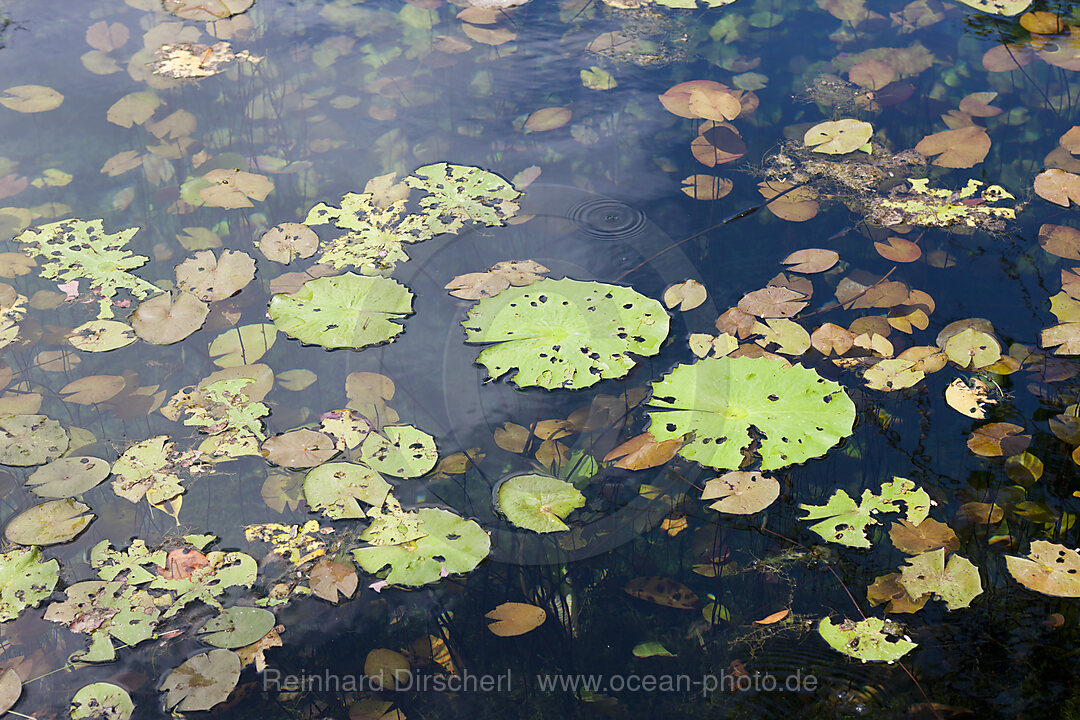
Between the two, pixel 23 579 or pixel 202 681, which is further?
pixel 23 579

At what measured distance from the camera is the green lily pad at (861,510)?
1943mm

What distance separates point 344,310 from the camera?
2457mm

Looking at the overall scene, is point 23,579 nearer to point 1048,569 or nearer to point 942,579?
point 942,579

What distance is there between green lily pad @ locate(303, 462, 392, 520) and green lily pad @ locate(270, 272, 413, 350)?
1.53 ft

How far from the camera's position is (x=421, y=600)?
187 centimetres

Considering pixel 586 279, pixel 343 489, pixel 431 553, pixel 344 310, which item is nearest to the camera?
pixel 431 553

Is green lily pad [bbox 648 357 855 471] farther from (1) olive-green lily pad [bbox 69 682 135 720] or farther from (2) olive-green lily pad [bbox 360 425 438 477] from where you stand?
(1) olive-green lily pad [bbox 69 682 135 720]

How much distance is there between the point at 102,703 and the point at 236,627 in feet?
1.00

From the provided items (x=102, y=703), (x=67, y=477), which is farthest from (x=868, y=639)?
(x=67, y=477)

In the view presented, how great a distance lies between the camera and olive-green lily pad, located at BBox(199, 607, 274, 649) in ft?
5.84

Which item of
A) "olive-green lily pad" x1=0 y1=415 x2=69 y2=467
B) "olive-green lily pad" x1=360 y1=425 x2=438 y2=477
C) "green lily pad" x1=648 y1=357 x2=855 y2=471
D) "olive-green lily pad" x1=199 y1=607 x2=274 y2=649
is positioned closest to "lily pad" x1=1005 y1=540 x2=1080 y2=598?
"green lily pad" x1=648 y1=357 x2=855 y2=471

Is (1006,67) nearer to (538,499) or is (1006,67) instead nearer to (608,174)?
(608,174)

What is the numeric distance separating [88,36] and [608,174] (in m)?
2.64

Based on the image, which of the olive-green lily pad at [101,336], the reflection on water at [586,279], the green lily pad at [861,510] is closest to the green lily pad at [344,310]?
the reflection on water at [586,279]
